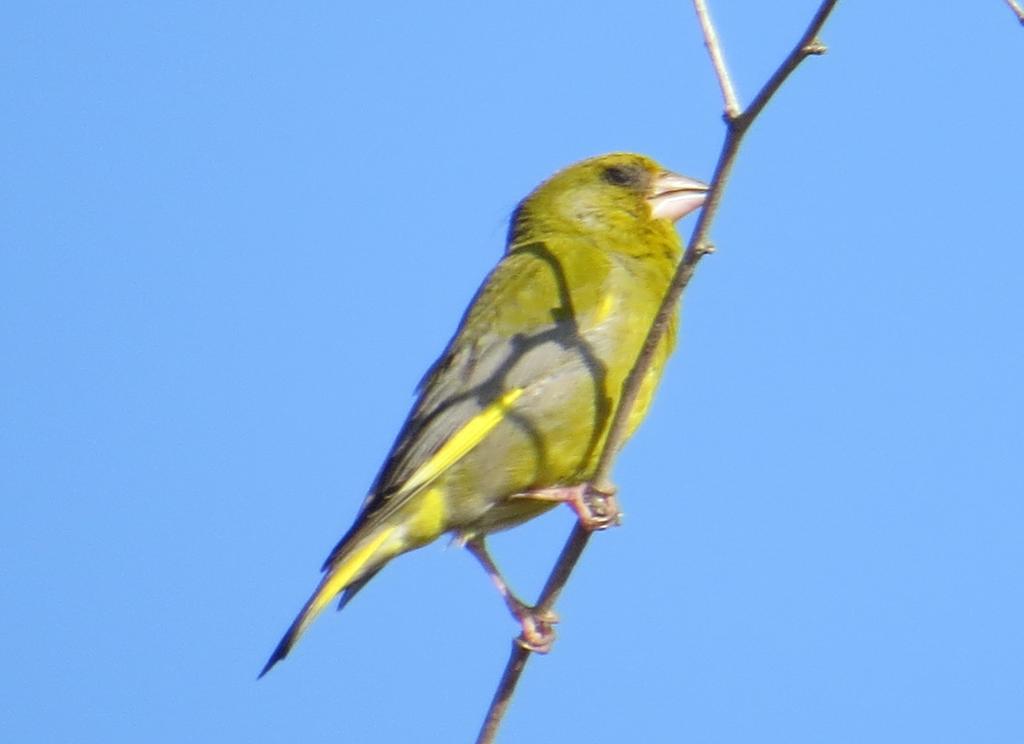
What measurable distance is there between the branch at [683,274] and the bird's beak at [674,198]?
2.11 m

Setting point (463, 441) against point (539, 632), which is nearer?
point (463, 441)

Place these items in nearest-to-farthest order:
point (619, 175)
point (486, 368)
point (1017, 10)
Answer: point (1017, 10) < point (486, 368) < point (619, 175)

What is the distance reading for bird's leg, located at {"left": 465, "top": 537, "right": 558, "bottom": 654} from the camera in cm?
605

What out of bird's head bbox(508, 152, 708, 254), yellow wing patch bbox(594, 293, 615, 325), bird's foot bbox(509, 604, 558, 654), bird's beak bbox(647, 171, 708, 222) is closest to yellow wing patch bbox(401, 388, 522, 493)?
yellow wing patch bbox(594, 293, 615, 325)

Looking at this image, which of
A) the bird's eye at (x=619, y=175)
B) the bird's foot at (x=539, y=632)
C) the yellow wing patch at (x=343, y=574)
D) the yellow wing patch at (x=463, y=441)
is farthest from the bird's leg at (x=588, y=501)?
the bird's eye at (x=619, y=175)

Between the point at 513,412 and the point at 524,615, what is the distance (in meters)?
0.79

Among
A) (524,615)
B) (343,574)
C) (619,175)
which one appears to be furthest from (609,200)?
(343,574)

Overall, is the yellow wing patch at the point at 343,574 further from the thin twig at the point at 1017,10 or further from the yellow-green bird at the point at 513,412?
the thin twig at the point at 1017,10

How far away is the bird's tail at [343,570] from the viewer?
5578 millimetres

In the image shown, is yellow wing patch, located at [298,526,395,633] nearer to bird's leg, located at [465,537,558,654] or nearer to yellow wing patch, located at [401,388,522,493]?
yellow wing patch, located at [401,388,522,493]

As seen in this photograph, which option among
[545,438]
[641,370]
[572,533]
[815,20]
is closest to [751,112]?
[815,20]

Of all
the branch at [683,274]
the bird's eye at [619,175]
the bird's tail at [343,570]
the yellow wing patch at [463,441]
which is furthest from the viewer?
the bird's eye at [619,175]

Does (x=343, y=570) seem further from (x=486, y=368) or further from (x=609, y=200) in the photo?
(x=609, y=200)

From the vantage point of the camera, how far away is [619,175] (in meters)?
7.08
